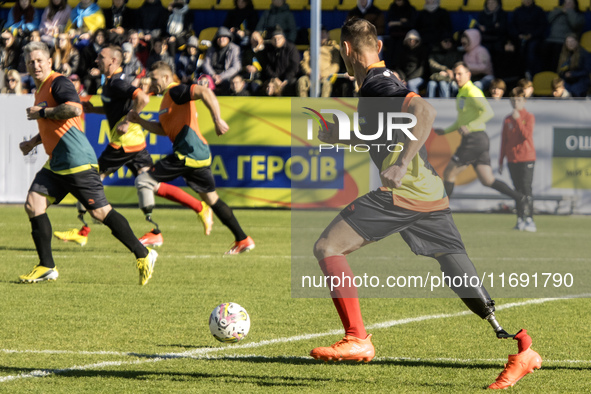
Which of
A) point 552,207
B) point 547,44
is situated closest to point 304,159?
point 552,207

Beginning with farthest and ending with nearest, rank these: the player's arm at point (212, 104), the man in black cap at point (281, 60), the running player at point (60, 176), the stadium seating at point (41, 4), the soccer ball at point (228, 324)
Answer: the stadium seating at point (41, 4), the man in black cap at point (281, 60), the player's arm at point (212, 104), the running player at point (60, 176), the soccer ball at point (228, 324)

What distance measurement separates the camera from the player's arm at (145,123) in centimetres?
1041

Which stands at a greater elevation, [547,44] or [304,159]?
[547,44]

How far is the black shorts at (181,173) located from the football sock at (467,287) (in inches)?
237

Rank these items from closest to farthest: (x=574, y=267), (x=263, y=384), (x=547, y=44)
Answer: (x=263, y=384) → (x=574, y=267) → (x=547, y=44)

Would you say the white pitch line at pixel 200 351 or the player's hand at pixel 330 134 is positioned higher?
the player's hand at pixel 330 134

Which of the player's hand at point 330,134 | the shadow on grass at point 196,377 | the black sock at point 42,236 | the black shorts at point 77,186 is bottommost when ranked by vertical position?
the black sock at point 42,236

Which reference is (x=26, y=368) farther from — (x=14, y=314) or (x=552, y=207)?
(x=552, y=207)

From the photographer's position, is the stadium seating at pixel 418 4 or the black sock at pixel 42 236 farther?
the stadium seating at pixel 418 4

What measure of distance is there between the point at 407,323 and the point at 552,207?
30.1 ft

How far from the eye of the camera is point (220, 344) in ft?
20.6

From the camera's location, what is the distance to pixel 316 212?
15930mm

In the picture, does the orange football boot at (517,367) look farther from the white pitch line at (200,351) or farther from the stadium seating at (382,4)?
the stadium seating at (382,4)

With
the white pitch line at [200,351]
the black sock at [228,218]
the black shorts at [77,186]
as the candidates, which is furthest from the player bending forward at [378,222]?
the black sock at [228,218]
